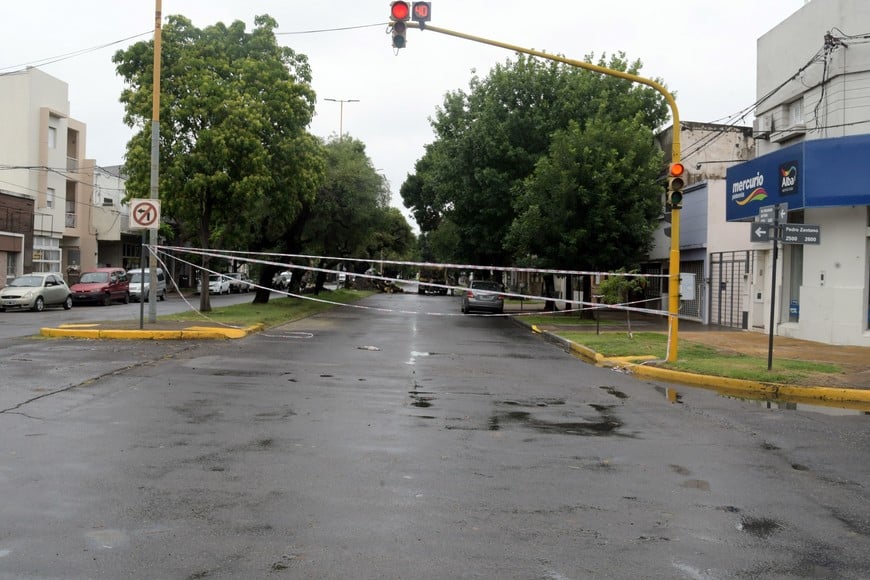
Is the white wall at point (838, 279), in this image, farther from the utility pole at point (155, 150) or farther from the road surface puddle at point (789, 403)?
the utility pole at point (155, 150)

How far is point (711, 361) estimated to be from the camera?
1530 cm

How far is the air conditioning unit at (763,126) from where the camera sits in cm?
2262

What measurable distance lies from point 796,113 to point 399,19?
533 inches

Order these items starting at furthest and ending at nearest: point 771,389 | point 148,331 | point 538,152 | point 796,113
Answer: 1. point 538,152
2. point 796,113
3. point 148,331
4. point 771,389

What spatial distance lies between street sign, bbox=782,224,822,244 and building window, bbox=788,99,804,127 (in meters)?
8.49

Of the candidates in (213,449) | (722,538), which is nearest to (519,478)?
(722,538)

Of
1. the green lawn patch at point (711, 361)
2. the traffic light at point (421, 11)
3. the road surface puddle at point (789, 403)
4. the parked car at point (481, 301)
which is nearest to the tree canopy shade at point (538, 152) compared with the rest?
the parked car at point (481, 301)

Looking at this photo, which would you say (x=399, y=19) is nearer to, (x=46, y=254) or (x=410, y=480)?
(x=410, y=480)

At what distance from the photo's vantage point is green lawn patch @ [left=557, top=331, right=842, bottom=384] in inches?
523

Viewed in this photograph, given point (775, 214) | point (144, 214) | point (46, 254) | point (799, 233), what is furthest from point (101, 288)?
point (799, 233)

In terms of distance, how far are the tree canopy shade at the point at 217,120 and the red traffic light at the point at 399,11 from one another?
439 inches

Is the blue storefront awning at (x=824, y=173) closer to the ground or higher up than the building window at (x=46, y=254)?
higher up

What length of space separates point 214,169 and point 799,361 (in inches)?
680

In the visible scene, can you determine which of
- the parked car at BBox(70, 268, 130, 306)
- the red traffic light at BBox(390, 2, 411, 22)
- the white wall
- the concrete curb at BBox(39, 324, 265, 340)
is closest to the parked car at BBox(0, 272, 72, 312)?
the parked car at BBox(70, 268, 130, 306)
